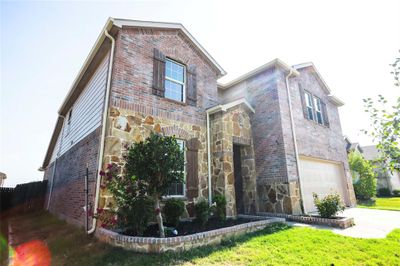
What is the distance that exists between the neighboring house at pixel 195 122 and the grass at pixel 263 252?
132 centimetres

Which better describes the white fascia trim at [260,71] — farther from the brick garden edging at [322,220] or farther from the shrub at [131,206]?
the shrub at [131,206]

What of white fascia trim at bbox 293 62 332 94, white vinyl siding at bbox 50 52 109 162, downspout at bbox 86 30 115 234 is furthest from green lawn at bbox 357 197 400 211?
white vinyl siding at bbox 50 52 109 162

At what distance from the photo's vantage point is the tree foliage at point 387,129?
3318 millimetres

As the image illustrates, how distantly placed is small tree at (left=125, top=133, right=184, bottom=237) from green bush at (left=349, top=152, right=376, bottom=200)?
18.2m

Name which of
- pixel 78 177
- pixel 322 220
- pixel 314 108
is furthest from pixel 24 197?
pixel 314 108

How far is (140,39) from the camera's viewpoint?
7.61 m

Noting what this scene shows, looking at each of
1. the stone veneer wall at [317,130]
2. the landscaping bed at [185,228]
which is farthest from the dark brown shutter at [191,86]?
the landscaping bed at [185,228]

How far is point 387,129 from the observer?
11.5 feet

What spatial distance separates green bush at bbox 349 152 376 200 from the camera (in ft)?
55.2

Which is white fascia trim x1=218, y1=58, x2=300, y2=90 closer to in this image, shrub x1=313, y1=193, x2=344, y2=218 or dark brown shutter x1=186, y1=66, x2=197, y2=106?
dark brown shutter x1=186, y1=66, x2=197, y2=106

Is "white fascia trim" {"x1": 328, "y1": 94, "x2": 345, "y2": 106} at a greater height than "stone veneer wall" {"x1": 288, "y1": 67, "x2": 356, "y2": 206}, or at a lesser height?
greater

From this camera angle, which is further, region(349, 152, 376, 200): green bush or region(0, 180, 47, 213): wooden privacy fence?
region(349, 152, 376, 200): green bush

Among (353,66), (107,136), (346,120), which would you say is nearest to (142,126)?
(107,136)

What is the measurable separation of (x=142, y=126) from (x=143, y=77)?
180 centimetres
